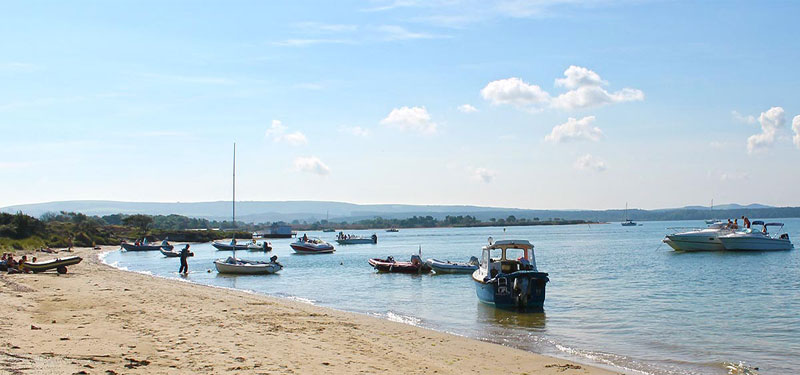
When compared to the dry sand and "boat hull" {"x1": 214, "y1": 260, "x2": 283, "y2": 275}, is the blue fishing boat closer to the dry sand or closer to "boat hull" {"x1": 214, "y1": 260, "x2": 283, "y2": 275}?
the dry sand

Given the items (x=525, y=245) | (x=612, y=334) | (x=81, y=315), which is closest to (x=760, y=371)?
(x=612, y=334)

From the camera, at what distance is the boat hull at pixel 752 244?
191 feet

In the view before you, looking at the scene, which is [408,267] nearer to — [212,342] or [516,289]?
[516,289]

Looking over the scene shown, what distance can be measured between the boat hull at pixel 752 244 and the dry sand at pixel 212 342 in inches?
1874

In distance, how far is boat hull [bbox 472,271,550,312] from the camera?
2388 cm

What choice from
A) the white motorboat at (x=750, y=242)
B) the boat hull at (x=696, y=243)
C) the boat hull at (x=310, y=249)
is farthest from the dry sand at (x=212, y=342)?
the boat hull at (x=310, y=249)

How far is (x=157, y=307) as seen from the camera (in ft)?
63.2

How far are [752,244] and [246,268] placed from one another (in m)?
42.5

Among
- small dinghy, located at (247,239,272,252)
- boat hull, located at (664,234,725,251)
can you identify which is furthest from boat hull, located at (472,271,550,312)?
small dinghy, located at (247,239,272,252)

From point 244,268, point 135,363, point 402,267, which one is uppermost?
point 135,363

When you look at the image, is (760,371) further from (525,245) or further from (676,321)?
(525,245)

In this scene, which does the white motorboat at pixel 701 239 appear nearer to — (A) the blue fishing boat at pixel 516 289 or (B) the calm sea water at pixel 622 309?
(B) the calm sea water at pixel 622 309

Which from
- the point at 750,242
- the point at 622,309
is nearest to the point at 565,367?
the point at 622,309

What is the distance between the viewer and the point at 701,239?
60.7 meters
